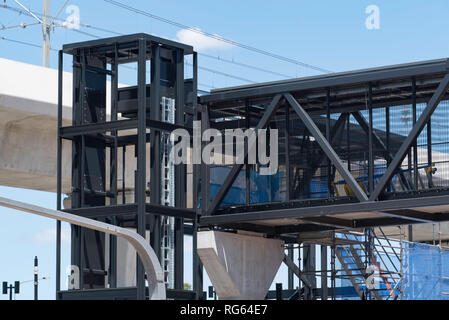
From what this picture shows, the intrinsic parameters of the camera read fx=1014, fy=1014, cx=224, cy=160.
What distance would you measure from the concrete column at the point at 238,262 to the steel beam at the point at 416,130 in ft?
23.5

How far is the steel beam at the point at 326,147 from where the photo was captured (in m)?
32.3

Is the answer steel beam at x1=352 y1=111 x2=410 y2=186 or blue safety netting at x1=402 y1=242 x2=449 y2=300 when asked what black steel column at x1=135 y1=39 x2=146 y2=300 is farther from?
blue safety netting at x1=402 y1=242 x2=449 y2=300

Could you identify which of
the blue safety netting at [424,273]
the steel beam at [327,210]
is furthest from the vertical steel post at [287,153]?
the blue safety netting at [424,273]

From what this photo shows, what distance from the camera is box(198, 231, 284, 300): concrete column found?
119ft

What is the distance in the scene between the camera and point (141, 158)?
110ft

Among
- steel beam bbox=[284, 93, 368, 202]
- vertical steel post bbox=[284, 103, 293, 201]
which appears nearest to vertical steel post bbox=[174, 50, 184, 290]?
vertical steel post bbox=[284, 103, 293, 201]

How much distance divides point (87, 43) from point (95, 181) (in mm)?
4798

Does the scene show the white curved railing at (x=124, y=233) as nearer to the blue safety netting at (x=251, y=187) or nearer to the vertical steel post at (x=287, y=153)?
the vertical steel post at (x=287, y=153)

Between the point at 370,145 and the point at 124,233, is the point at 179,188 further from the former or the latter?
the point at 124,233

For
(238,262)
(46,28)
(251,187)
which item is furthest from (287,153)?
(46,28)

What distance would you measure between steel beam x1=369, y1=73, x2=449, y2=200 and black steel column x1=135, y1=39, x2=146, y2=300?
7.68 m
